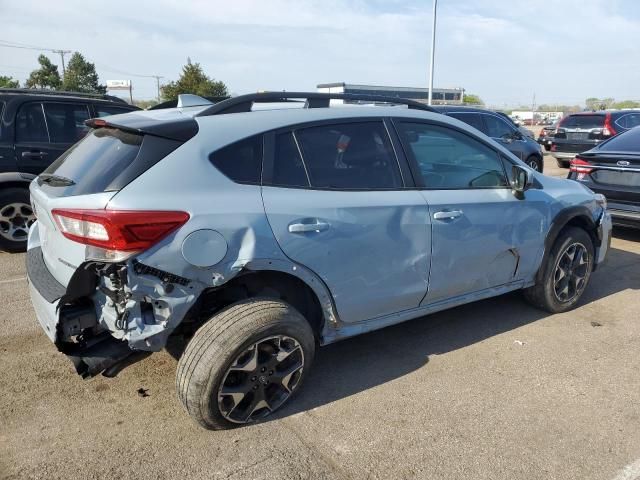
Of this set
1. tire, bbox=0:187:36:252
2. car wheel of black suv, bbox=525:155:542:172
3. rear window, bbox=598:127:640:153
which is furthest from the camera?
car wheel of black suv, bbox=525:155:542:172

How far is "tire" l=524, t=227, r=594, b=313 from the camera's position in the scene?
418 cm

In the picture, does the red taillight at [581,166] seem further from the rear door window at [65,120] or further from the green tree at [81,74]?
the green tree at [81,74]

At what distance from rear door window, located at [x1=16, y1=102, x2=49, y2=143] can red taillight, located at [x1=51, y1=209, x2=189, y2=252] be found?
4301 millimetres

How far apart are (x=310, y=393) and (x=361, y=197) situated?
122 cm

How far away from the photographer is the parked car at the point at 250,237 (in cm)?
249

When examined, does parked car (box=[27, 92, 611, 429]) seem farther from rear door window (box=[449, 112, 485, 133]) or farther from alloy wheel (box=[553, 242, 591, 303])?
rear door window (box=[449, 112, 485, 133])

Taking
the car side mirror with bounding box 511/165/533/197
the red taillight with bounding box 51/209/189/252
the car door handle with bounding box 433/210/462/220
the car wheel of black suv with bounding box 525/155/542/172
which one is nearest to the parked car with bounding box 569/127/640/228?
the car side mirror with bounding box 511/165/533/197

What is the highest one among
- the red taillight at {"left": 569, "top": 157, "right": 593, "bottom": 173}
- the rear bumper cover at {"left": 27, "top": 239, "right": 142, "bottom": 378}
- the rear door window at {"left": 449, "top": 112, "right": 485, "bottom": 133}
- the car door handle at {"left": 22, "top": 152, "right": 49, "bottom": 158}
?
the rear door window at {"left": 449, "top": 112, "right": 485, "bottom": 133}

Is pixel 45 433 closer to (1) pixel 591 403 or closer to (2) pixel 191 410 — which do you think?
(2) pixel 191 410

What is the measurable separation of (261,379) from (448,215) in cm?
157

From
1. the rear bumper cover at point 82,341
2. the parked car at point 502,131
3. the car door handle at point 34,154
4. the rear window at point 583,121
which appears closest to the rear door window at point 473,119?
the parked car at point 502,131

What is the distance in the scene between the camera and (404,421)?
9.37 feet

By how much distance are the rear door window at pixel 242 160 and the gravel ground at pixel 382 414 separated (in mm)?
1339

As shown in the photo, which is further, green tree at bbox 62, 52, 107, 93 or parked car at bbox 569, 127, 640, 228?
green tree at bbox 62, 52, 107, 93
